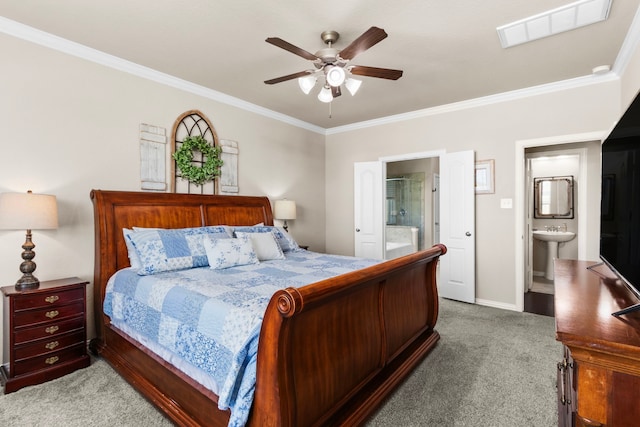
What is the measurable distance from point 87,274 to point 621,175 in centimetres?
376

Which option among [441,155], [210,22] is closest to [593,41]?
[441,155]

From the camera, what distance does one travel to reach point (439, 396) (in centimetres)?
209

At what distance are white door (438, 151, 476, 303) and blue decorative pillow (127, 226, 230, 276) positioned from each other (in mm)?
3023

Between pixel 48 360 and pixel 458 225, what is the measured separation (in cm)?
436

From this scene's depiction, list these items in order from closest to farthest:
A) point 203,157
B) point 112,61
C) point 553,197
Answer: point 112,61, point 203,157, point 553,197

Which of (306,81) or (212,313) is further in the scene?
(306,81)

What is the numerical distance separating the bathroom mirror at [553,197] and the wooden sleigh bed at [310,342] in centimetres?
383

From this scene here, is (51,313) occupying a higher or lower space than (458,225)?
lower

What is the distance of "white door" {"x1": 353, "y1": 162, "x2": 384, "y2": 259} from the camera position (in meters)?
4.99

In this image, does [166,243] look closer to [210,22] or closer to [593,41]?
[210,22]

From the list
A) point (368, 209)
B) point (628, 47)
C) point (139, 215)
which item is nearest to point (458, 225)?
point (368, 209)

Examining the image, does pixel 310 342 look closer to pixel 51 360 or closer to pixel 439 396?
pixel 439 396

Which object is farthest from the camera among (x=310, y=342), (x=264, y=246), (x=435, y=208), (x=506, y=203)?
(x=435, y=208)

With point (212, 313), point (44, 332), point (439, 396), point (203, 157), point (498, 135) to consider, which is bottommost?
point (439, 396)
